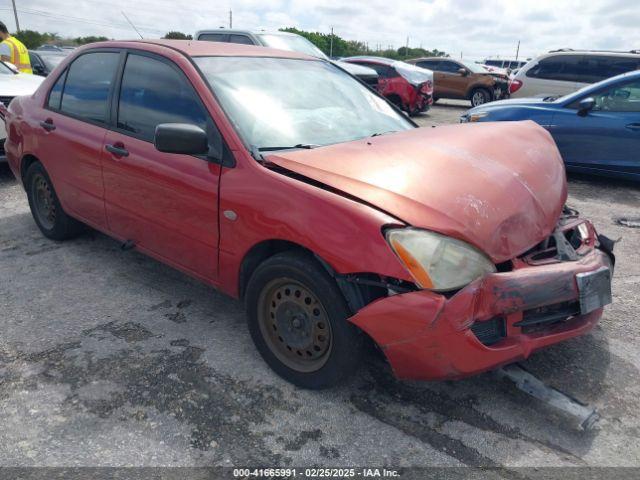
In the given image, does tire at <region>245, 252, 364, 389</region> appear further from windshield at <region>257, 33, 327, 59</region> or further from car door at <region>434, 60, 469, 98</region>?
car door at <region>434, 60, 469, 98</region>

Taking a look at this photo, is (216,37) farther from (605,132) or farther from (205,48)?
(205,48)

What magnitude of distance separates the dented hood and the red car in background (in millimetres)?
10062

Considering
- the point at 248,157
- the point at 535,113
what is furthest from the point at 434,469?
the point at 535,113

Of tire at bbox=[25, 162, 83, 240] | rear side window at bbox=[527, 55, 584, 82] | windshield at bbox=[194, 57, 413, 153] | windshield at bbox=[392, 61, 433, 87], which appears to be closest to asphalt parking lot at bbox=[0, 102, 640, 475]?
tire at bbox=[25, 162, 83, 240]

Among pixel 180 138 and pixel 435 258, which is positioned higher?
pixel 180 138

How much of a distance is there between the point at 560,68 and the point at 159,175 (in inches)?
410

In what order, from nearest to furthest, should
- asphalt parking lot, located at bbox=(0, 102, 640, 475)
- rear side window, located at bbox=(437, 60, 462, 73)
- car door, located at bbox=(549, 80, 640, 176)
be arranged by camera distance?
1. asphalt parking lot, located at bbox=(0, 102, 640, 475)
2. car door, located at bbox=(549, 80, 640, 176)
3. rear side window, located at bbox=(437, 60, 462, 73)

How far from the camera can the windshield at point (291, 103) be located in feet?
9.20

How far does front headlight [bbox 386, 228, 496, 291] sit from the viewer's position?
81.5 inches

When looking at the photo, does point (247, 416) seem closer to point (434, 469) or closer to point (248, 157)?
point (434, 469)

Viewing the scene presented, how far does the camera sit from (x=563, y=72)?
10.8 m

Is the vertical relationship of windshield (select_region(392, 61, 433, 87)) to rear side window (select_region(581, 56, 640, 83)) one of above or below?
below

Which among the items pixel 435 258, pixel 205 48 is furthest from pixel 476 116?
pixel 435 258

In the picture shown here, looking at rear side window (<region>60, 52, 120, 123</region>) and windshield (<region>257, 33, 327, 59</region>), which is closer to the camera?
rear side window (<region>60, 52, 120, 123</region>)
